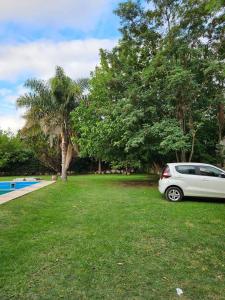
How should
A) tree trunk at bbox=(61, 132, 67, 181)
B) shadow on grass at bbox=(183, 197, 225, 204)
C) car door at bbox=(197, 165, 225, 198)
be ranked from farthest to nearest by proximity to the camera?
tree trunk at bbox=(61, 132, 67, 181)
shadow on grass at bbox=(183, 197, 225, 204)
car door at bbox=(197, 165, 225, 198)

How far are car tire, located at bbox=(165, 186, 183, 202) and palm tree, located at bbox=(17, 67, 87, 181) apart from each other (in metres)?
11.1

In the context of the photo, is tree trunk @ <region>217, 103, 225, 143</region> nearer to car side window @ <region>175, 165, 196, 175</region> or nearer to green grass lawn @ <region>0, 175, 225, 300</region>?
car side window @ <region>175, 165, 196, 175</region>

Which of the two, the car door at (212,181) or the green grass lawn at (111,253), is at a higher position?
the car door at (212,181)

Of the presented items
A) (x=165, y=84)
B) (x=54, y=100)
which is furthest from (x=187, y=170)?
(x=54, y=100)

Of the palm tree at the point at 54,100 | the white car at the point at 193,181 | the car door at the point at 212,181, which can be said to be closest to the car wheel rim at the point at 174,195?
the white car at the point at 193,181

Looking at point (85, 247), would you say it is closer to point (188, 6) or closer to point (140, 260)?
point (140, 260)

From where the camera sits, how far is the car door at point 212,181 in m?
10.3

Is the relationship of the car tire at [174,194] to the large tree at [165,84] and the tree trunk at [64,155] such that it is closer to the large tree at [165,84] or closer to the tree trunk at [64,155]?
the large tree at [165,84]

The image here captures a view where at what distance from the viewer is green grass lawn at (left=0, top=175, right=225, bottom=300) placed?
359 centimetres

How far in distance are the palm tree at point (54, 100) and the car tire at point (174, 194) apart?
11094 millimetres

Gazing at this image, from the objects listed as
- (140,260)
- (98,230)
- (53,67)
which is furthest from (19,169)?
(140,260)

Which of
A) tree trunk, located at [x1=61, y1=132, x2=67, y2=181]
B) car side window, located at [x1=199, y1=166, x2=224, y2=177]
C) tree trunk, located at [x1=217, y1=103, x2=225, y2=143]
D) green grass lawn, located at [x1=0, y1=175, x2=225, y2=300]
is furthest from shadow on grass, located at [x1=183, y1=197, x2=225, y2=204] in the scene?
tree trunk, located at [x1=61, y1=132, x2=67, y2=181]

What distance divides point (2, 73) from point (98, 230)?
15.4m

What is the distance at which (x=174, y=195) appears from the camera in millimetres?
10695
